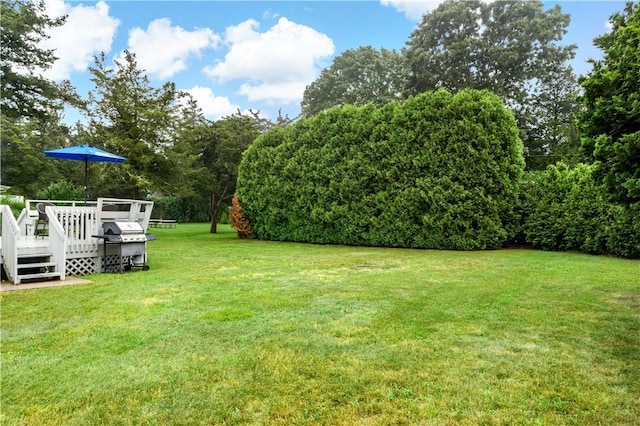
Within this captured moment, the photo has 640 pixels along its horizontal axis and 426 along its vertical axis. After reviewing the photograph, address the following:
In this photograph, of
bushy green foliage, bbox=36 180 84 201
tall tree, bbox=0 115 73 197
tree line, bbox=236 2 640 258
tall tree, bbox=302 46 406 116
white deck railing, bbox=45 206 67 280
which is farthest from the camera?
tall tree, bbox=302 46 406 116

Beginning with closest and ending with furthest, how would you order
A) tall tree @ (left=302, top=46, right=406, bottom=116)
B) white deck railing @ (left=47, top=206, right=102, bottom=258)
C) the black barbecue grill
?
1. white deck railing @ (left=47, top=206, right=102, bottom=258)
2. the black barbecue grill
3. tall tree @ (left=302, top=46, right=406, bottom=116)

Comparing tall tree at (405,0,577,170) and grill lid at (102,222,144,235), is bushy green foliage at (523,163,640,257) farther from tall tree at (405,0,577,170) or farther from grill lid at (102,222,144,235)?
tall tree at (405,0,577,170)

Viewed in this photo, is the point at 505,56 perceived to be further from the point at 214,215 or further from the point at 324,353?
the point at 324,353

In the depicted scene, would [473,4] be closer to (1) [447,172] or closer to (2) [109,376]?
(1) [447,172]

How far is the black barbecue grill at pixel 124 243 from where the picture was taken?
7059mm

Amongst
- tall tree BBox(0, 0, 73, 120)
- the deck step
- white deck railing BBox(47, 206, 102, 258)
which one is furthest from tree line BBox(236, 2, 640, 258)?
tall tree BBox(0, 0, 73, 120)

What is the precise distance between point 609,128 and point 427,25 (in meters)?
19.6

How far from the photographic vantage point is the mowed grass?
222cm

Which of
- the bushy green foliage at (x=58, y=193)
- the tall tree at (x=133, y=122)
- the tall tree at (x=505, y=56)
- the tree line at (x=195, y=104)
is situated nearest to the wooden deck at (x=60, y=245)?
the tall tree at (x=133, y=122)

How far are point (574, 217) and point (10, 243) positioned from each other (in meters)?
11.7

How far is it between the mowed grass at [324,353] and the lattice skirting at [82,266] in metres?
1.38

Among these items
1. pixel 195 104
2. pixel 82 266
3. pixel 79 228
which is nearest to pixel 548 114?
pixel 195 104

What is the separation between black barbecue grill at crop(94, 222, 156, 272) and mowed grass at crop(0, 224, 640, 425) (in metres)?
1.21

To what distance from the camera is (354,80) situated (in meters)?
29.3
